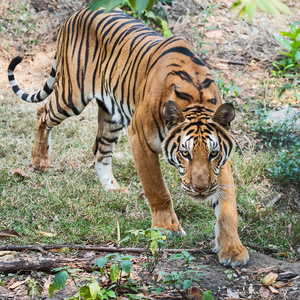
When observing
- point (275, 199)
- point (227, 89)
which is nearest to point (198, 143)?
point (275, 199)

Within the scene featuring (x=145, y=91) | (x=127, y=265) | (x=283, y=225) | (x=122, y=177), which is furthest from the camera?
(x=122, y=177)

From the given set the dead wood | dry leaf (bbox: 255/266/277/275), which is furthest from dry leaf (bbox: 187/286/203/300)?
the dead wood

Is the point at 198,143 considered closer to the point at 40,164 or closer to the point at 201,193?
the point at 201,193

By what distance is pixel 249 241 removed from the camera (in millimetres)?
3650

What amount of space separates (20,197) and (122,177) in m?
1.25

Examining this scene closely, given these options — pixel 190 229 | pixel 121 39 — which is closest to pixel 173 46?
pixel 121 39

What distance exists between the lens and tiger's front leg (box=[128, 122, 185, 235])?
353 centimetres

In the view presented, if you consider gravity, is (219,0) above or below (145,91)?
above

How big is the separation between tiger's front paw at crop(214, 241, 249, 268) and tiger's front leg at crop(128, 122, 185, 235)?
517 millimetres

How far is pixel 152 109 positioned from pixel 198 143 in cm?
63

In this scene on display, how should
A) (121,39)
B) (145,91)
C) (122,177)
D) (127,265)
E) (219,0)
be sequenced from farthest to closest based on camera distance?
1. (219,0)
2. (122,177)
3. (121,39)
4. (145,91)
5. (127,265)

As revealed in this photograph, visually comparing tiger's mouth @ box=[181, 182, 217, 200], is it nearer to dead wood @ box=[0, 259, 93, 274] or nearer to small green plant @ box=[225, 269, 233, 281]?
small green plant @ box=[225, 269, 233, 281]

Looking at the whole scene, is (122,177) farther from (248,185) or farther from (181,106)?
(181,106)

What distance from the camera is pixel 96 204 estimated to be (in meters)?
4.14
